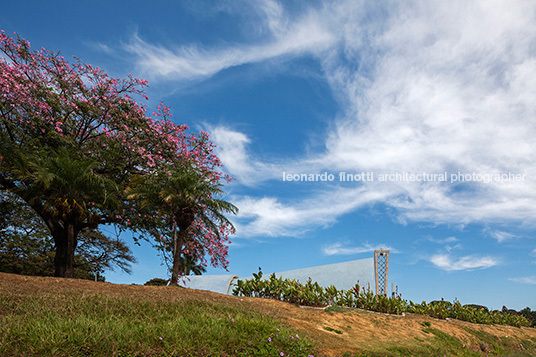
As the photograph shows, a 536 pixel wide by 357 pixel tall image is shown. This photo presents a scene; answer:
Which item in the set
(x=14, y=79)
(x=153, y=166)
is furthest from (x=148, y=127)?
(x=14, y=79)

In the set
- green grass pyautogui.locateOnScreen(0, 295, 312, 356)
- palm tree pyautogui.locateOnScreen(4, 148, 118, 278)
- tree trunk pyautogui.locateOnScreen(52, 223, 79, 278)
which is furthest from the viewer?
tree trunk pyautogui.locateOnScreen(52, 223, 79, 278)

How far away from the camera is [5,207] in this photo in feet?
63.5

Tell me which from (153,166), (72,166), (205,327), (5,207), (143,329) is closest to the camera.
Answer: (143,329)

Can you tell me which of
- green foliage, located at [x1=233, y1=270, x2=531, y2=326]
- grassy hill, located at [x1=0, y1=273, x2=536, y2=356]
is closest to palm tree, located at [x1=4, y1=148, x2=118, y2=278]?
grassy hill, located at [x1=0, y1=273, x2=536, y2=356]

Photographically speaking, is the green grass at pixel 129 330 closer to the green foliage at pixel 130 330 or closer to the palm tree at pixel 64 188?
the green foliage at pixel 130 330

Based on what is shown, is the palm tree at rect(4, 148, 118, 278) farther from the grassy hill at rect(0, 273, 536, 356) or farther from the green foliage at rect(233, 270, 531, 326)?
the green foliage at rect(233, 270, 531, 326)

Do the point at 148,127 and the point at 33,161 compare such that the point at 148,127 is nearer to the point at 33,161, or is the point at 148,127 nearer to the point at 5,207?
the point at 33,161

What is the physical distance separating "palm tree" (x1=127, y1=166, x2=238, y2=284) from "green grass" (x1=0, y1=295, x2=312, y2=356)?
6.65m

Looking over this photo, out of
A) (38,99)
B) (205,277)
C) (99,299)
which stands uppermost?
(38,99)

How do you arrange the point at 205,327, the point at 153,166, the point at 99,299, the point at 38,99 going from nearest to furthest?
1. the point at 205,327
2. the point at 99,299
3. the point at 38,99
4. the point at 153,166

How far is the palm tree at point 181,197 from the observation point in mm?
14883

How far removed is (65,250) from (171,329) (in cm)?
1328

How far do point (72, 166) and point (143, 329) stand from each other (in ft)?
33.6

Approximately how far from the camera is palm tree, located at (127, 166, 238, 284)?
586 inches
